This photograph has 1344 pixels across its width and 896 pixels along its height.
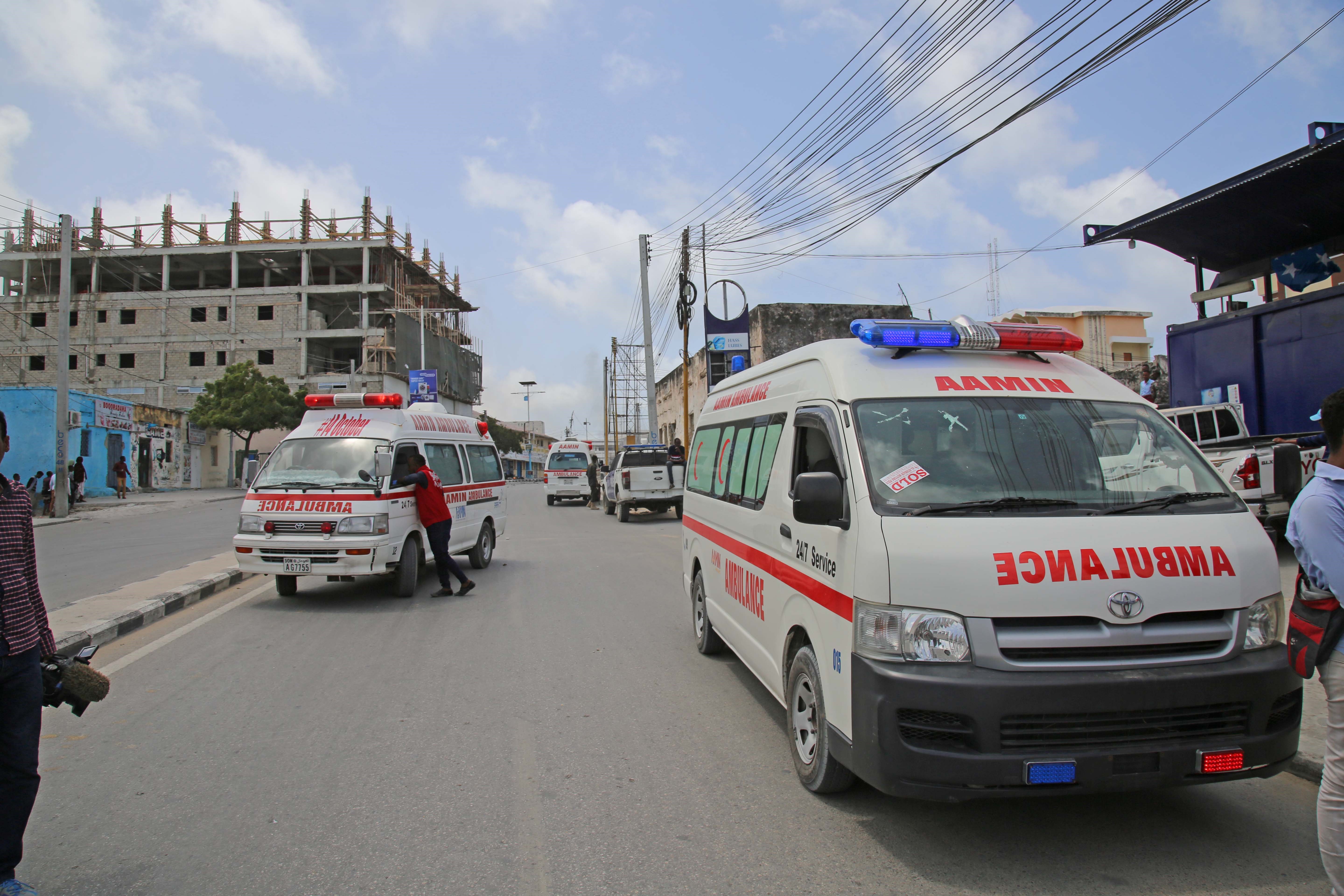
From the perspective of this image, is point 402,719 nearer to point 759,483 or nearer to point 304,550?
point 759,483

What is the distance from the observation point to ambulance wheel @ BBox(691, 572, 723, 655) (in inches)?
261

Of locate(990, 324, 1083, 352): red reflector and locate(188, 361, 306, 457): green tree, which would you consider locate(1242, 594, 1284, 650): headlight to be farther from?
locate(188, 361, 306, 457): green tree

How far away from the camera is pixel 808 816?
12.2 ft

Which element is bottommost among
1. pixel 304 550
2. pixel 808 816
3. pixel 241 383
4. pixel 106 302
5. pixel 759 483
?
pixel 808 816

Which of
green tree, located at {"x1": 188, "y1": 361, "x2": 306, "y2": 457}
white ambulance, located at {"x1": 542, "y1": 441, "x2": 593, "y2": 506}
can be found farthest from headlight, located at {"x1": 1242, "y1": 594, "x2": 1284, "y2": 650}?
green tree, located at {"x1": 188, "y1": 361, "x2": 306, "y2": 457}

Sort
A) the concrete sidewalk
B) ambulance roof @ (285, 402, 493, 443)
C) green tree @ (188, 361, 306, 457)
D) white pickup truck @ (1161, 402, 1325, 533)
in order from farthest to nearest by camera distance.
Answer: green tree @ (188, 361, 306, 457) < the concrete sidewalk < white pickup truck @ (1161, 402, 1325, 533) < ambulance roof @ (285, 402, 493, 443)

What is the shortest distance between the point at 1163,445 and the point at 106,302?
2942 inches

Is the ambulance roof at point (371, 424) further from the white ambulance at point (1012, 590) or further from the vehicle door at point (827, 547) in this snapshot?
the white ambulance at point (1012, 590)

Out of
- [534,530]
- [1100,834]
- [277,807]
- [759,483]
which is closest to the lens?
[1100,834]

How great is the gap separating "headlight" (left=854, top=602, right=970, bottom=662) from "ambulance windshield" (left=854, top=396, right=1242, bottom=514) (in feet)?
1.58

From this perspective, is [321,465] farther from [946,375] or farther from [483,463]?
[946,375]

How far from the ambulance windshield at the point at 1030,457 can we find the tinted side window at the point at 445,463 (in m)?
7.74

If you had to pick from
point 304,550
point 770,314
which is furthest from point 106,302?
point 304,550

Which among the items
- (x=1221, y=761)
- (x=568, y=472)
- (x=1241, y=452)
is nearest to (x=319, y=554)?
(x=1221, y=761)
